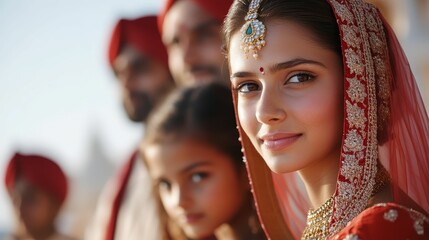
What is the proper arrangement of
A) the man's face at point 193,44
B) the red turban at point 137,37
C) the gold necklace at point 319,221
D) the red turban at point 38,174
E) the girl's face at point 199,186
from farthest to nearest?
the red turban at point 38,174
the red turban at point 137,37
the man's face at point 193,44
the girl's face at point 199,186
the gold necklace at point 319,221

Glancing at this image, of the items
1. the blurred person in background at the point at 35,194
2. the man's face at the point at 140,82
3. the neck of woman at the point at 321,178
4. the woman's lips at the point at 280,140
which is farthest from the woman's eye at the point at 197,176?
the blurred person in background at the point at 35,194

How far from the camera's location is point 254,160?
2217 millimetres

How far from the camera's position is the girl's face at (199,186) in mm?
2559

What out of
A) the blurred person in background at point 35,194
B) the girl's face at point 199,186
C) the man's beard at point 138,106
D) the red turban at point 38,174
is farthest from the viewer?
the red turban at point 38,174

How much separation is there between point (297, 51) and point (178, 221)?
0.98 m

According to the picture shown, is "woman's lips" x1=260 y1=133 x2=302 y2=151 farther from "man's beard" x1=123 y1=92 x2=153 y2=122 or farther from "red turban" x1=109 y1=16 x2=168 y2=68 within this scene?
"red turban" x1=109 y1=16 x2=168 y2=68

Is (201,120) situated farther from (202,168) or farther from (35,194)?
(35,194)

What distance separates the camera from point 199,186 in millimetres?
2562

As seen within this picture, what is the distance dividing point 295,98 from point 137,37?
2.52m

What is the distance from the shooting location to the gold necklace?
6.34 feet

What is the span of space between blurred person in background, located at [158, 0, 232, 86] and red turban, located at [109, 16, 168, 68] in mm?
558

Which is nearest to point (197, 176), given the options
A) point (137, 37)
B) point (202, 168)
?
→ point (202, 168)

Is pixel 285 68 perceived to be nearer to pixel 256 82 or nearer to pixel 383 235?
pixel 256 82

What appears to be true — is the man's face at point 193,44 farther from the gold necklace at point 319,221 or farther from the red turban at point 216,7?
the gold necklace at point 319,221
